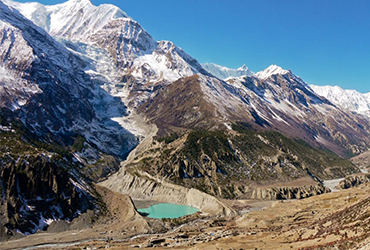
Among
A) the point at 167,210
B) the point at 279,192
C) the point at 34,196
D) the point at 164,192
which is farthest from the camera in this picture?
the point at 279,192

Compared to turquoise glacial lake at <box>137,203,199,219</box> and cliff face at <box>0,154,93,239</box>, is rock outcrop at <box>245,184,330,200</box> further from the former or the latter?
cliff face at <box>0,154,93,239</box>

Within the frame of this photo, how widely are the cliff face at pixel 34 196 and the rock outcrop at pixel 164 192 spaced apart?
177ft

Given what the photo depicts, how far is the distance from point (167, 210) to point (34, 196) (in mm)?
67510

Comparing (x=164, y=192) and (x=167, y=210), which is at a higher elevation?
(x=164, y=192)

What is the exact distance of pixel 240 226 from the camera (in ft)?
381

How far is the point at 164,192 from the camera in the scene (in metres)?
182

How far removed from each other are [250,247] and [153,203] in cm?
10403

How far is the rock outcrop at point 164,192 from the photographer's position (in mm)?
161125

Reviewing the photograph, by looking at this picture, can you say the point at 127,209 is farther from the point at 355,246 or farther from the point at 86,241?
the point at 355,246

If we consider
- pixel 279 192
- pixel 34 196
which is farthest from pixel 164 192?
pixel 34 196

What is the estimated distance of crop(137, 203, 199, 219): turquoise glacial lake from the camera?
15341cm

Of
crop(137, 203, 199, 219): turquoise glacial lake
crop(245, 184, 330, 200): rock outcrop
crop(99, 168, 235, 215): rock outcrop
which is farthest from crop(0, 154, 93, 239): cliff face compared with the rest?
A: crop(245, 184, 330, 200): rock outcrop

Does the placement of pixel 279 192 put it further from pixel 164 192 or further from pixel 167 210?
pixel 167 210

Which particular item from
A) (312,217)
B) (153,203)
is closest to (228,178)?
(153,203)
